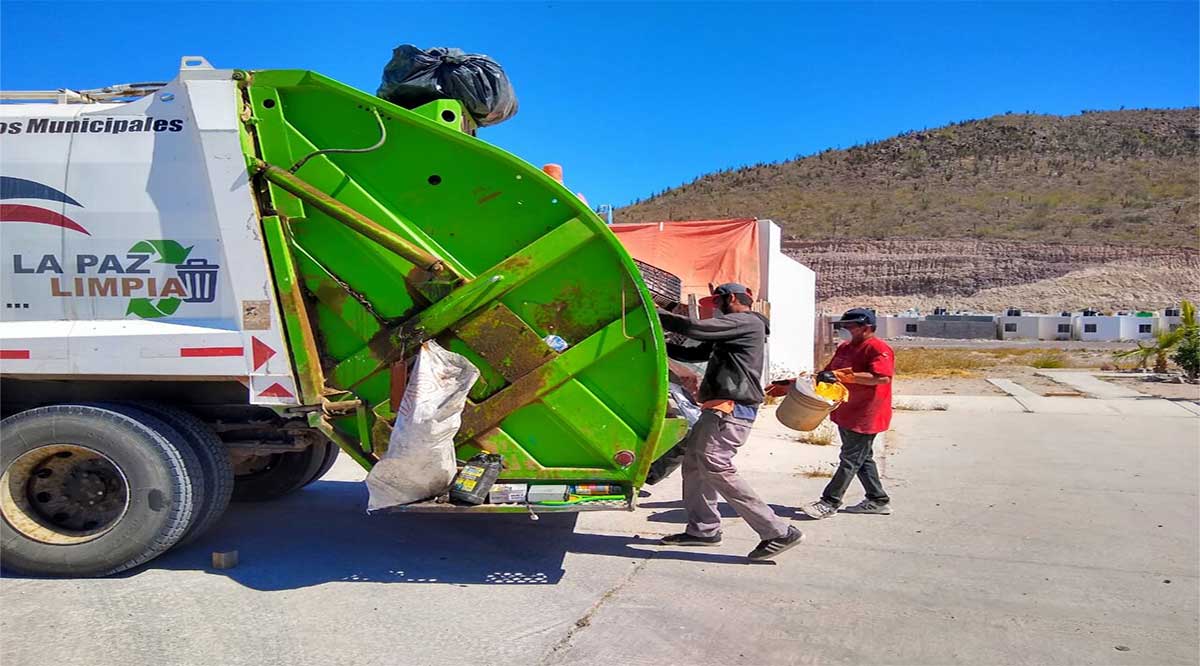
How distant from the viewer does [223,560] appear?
4.25 metres

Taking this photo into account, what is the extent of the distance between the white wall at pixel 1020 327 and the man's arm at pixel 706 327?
3479cm

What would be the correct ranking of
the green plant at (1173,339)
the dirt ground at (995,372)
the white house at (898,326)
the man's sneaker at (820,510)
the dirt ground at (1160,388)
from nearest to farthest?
the man's sneaker at (820,510) → the dirt ground at (1160,388) → the dirt ground at (995,372) → the green plant at (1173,339) → the white house at (898,326)

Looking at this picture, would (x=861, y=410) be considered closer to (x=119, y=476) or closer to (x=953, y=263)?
(x=119, y=476)

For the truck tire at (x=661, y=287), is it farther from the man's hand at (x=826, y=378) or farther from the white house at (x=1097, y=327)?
the white house at (x=1097, y=327)

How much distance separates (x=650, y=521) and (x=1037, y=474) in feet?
12.9

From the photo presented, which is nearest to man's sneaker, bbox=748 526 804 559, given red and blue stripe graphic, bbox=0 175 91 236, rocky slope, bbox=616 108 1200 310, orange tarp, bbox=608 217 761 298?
red and blue stripe graphic, bbox=0 175 91 236

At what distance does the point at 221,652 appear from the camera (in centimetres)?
332

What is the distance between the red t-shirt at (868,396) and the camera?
215 inches

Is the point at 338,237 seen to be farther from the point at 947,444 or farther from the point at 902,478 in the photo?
the point at 947,444

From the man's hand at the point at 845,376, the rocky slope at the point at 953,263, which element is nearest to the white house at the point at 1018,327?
the rocky slope at the point at 953,263

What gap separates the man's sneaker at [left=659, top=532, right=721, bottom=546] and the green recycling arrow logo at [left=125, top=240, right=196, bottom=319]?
307 cm

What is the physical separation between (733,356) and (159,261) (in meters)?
3.15

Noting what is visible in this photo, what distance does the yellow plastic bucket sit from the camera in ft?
16.5

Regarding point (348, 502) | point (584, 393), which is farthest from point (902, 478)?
point (348, 502)
